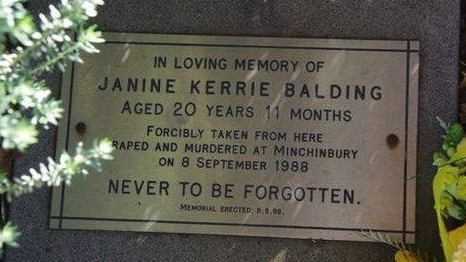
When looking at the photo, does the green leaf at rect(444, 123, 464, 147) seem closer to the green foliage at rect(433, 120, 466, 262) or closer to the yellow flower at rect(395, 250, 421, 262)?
the green foliage at rect(433, 120, 466, 262)

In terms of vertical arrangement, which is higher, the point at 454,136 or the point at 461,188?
the point at 454,136

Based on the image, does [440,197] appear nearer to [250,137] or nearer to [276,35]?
[250,137]

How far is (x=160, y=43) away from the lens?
10.7 feet

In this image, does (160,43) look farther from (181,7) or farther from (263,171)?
(263,171)

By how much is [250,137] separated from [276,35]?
0.47 meters

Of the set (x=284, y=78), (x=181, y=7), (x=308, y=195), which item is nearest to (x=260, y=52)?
(x=284, y=78)

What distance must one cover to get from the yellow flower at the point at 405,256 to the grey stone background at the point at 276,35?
0.44 ft

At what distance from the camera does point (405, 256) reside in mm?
2855

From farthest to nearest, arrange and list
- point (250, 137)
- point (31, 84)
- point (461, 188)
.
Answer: point (250, 137) < point (461, 188) < point (31, 84)

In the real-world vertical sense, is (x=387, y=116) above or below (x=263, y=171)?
above

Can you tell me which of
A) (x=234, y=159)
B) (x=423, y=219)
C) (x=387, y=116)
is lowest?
(x=423, y=219)

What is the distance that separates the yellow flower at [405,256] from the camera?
284 centimetres

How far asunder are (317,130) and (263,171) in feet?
0.94

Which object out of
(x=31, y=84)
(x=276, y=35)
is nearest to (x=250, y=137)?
(x=276, y=35)
